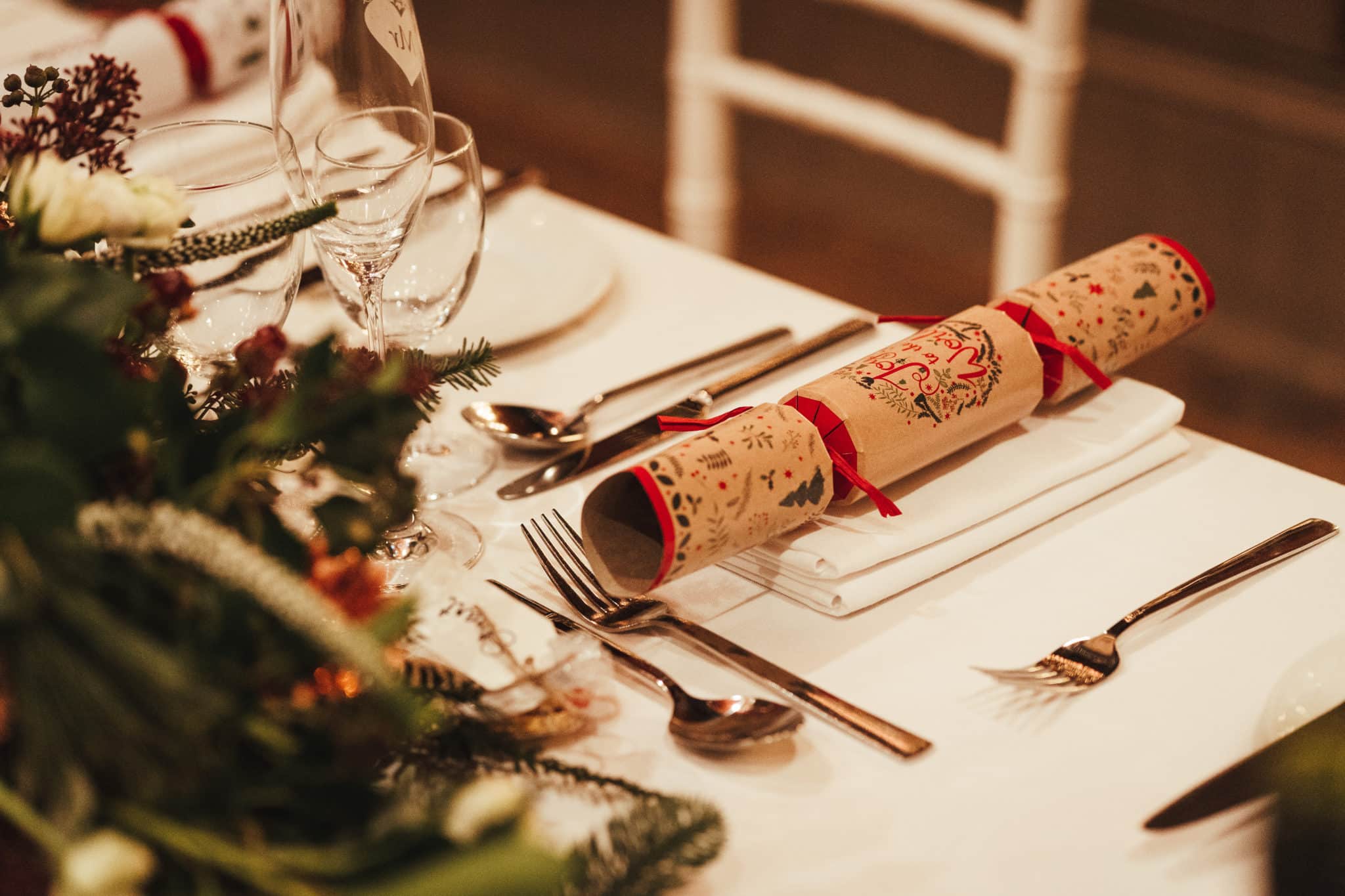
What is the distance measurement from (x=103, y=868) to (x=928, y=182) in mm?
2918

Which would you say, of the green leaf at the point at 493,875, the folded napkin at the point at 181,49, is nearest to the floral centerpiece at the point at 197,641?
the green leaf at the point at 493,875

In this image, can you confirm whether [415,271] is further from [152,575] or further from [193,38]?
[193,38]

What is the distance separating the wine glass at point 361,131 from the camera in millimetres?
783

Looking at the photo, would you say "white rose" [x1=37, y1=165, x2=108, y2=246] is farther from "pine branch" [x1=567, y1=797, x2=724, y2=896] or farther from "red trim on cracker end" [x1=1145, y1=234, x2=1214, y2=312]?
"red trim on cracker end" [x1=1145, y1=234, x2=1214, y2=312]

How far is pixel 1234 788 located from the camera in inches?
23.5

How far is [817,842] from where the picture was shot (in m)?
0.60

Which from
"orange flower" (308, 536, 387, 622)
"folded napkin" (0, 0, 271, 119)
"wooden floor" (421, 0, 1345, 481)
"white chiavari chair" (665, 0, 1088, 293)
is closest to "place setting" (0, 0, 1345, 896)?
"orange flower" (308, 536, 387, 622)

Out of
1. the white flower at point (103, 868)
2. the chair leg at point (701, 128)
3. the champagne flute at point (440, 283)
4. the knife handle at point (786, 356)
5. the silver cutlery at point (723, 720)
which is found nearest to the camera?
the white flower at point (103, 868)

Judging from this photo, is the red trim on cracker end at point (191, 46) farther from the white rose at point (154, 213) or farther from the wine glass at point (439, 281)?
the white rose at point (154, 213)

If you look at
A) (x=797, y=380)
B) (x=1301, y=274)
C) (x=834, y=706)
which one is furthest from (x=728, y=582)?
(x=1301, y=274)

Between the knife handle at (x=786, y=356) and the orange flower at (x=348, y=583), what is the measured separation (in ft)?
1.49

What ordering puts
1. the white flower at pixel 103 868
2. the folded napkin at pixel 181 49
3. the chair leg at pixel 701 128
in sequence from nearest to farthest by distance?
the white flower at pixel 103 868, the folded napkin at pixel 181 49, the chair leg at pixel 701 128

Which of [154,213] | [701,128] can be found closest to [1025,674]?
[154,213]

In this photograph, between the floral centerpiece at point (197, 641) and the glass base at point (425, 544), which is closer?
the floral centerpiece at point (197, 641)
